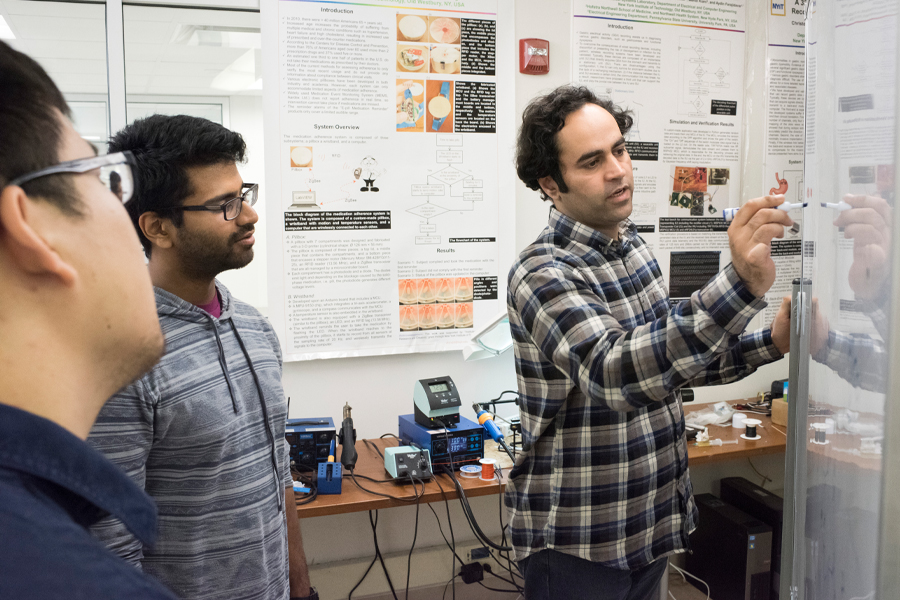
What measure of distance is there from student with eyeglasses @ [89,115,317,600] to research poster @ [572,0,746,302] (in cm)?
190

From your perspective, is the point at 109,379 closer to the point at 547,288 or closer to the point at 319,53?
the point at 547,288

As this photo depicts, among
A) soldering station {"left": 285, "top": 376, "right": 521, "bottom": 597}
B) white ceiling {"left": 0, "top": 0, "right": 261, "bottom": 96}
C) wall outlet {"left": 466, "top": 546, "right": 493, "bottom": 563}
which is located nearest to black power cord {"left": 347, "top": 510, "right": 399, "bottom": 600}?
wall outlet {"left": 466, "top": 546, "right": 493, "bottom": 563}

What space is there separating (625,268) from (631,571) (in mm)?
650

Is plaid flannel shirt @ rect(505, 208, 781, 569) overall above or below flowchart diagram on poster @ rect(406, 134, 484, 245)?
below

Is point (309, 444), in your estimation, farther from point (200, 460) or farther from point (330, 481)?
point (200, 460)

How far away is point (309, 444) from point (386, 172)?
108cm

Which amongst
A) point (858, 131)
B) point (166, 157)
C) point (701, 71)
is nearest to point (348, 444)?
point (166, 157)

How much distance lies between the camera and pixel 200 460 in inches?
46.2

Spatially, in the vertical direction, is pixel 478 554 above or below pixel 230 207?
below

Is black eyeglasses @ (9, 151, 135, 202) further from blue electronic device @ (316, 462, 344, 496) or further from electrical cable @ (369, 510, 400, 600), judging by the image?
electrical cable @ (369, 510, 400, 600)

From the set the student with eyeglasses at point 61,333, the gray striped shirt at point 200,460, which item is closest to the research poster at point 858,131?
the student with eyeglasses at point 61,333

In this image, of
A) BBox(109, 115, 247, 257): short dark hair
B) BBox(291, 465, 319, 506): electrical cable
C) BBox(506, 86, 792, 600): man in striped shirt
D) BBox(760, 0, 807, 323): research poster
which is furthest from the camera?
BBox(760, 0, 807, 323): research poster

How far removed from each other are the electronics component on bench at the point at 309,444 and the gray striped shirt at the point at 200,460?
86 centimetres

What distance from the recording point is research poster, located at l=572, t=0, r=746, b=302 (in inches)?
110
